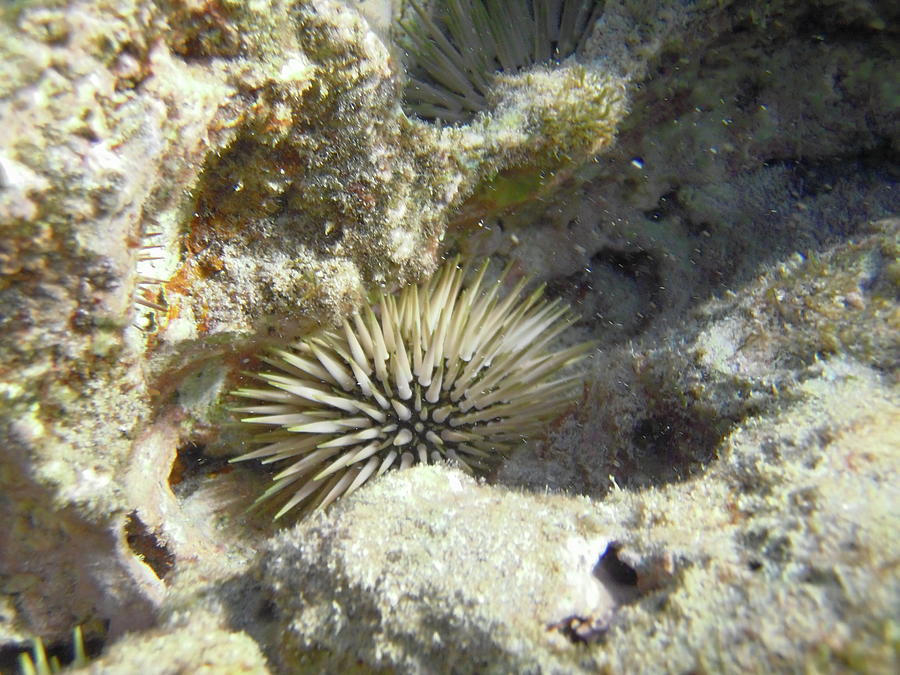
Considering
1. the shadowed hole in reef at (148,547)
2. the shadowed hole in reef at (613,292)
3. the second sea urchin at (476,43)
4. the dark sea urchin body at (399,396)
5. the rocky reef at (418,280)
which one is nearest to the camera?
the rocky reef at (418,280)

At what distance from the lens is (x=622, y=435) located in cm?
284

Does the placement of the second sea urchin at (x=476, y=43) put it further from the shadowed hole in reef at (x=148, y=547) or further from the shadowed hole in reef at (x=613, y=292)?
the shadowed hole in reef at (x=148, y=547)

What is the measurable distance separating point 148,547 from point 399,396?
139 centimetres

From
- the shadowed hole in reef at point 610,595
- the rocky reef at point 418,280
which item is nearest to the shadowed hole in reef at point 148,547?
the rocky reef at point 418,280

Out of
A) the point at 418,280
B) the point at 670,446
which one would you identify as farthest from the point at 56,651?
the point at 670,446

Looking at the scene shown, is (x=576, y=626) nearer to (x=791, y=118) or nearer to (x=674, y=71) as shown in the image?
(x=674, y=71)

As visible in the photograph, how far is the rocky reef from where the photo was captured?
1640 mm

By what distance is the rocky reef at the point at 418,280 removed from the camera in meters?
1.64

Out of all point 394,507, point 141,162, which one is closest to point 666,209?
point 394,507

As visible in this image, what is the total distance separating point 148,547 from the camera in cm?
261

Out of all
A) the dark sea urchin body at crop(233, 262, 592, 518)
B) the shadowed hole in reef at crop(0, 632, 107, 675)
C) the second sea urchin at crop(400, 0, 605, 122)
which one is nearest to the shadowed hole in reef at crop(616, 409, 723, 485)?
the dark sea urchin body at crop(233, 262, 592, 518)

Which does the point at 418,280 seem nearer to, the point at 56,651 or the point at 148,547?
the point at 148,547

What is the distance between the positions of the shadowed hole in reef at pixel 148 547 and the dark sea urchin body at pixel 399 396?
0.52 m

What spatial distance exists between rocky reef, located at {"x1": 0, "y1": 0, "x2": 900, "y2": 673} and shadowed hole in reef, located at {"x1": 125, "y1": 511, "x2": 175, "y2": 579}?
0.8 inches
